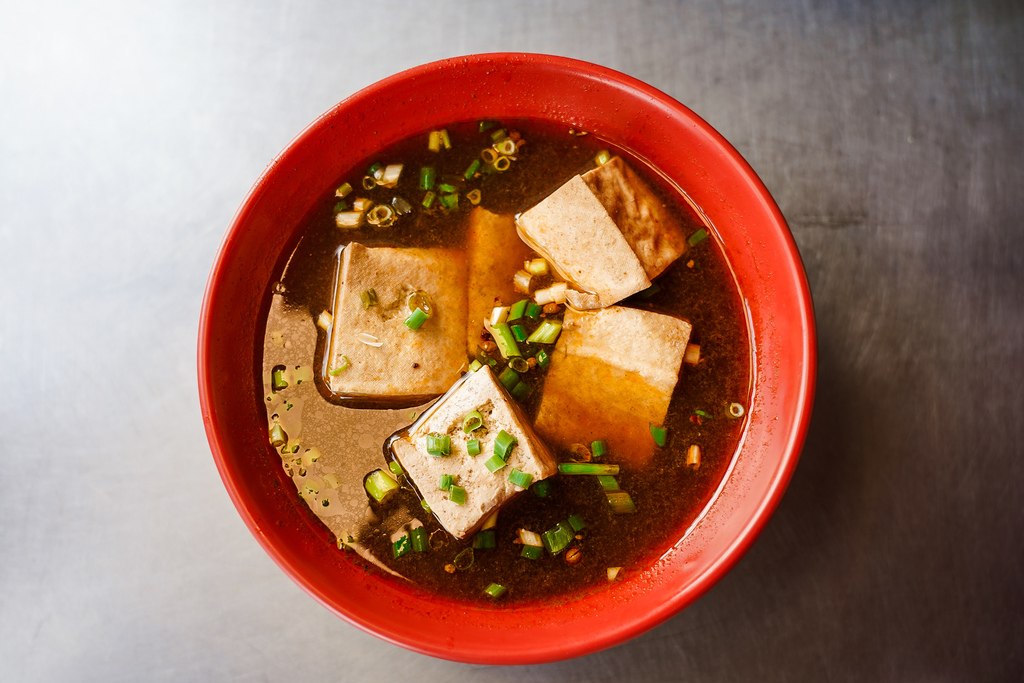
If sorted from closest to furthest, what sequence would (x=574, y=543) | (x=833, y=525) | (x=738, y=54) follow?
(x=574, y=543) → (x=833, y=525) → (x=738, y=54)

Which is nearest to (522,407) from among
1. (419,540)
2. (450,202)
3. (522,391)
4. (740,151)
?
(522,391)

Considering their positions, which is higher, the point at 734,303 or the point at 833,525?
the point at 734,303

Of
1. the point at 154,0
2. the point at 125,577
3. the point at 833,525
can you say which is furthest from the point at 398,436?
the point at 154,0

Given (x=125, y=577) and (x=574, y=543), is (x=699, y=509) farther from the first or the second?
(x=125, y=577)

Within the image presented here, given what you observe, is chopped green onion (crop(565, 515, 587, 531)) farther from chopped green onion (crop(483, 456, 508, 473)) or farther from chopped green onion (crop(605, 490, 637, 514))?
chopped green onion (crop(483, 456, 508, 473))

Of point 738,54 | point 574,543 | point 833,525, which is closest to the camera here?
point 574,543

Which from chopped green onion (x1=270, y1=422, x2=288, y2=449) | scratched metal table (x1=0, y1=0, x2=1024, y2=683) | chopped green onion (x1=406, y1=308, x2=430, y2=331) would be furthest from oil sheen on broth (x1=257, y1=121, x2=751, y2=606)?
scratched metal table (x1=0, y1=0, x2=1024, y2=683)

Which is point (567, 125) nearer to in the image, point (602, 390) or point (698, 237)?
point (698, 237)
